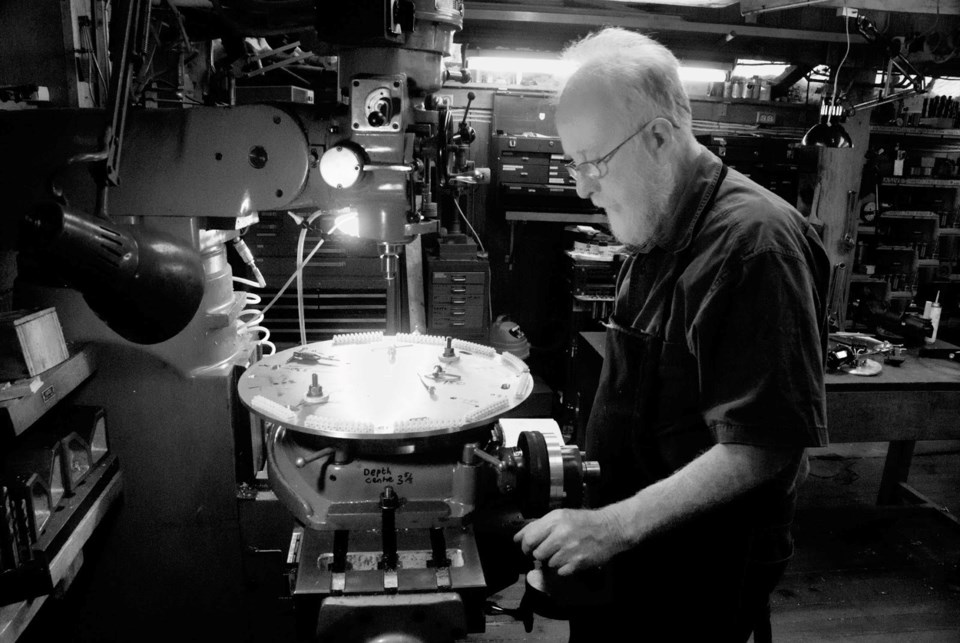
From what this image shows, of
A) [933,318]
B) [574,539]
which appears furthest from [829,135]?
[574,539]

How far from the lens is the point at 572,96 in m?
1.16

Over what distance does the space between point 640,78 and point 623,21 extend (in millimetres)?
3326

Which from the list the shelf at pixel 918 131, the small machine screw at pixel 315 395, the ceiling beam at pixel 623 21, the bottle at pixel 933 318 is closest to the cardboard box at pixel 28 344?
the small machine screw at pixel 315 395

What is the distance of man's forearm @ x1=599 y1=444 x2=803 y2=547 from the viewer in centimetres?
100

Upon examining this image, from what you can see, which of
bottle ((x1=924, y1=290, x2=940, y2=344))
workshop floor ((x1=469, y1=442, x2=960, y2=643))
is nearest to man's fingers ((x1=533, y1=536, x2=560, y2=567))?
workshop floor ((x1=469, y1=442, x2=960, y2=643))

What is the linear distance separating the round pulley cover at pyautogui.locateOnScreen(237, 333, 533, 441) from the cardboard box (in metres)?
0.36

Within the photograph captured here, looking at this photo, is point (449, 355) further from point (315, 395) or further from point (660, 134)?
point (660, 134)

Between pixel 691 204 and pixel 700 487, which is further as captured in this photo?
pixel 691 204

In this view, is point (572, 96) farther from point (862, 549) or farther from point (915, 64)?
point (915, 64)

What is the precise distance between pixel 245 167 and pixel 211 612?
1026 millimetres

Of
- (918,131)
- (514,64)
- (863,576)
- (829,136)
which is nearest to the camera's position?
(863,576)

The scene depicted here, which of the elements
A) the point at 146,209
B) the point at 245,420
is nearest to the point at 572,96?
the point at 146,209

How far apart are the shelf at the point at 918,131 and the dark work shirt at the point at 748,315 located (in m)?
4.84

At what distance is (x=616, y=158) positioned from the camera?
115cm
